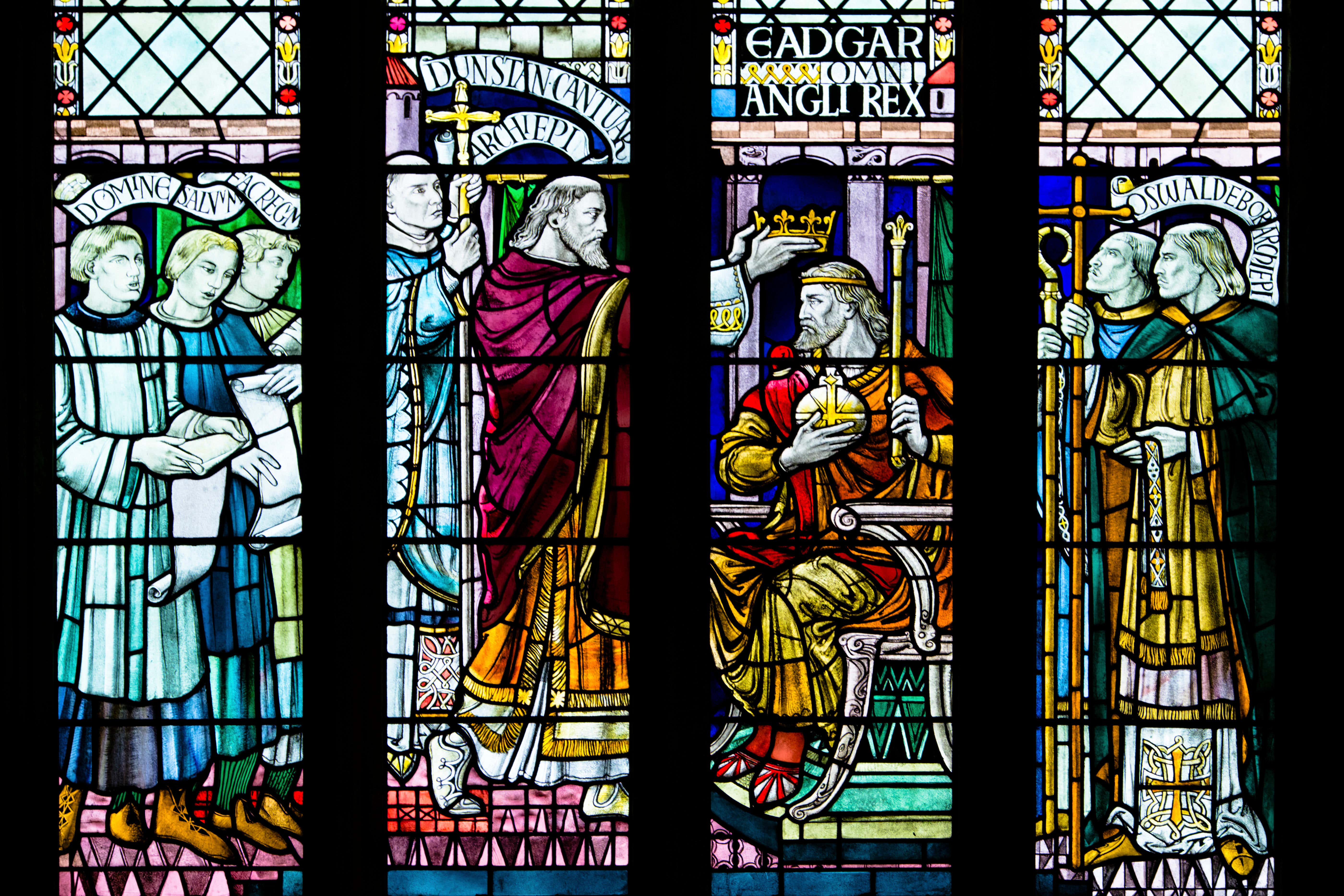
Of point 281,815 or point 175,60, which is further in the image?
point 175,60

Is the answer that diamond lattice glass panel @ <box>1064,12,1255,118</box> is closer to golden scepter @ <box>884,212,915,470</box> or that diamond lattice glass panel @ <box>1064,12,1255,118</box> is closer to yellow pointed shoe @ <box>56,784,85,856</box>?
golden scepter @ <box>884,212,915,470</box>

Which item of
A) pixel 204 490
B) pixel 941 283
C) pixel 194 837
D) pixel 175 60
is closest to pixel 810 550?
pixel 941 283

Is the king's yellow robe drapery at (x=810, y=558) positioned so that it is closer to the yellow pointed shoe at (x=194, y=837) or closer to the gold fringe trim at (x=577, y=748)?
the gold fringe trim at (x=577, y=748)

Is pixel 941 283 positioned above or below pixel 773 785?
above

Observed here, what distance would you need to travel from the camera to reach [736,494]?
3.97m

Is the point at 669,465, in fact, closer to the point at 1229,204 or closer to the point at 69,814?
the point at 1229,204

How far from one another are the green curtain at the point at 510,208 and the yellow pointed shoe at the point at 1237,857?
99.5 inches

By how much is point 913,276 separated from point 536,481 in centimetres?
117

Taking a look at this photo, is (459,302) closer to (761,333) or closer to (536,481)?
(536,481)

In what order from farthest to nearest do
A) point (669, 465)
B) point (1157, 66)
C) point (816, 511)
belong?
point (1157, 66)
point (816, 511)
point (669, 465)

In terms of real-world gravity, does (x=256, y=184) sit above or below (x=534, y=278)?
above

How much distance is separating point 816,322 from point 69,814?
2399mm

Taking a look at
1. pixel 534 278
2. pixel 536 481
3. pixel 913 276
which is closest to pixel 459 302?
pixel 534 278

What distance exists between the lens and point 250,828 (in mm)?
3922
